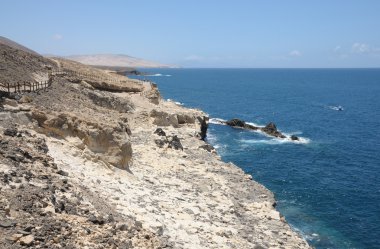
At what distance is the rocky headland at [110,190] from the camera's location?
14570 mm

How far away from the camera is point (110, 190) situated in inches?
821

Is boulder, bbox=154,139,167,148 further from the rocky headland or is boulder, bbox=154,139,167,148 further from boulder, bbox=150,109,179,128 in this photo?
boulder, bbox=150,109,179,128

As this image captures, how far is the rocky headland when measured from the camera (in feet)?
47.8

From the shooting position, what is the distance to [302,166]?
165 feet

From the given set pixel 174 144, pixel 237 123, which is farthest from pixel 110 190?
pixel 237 123

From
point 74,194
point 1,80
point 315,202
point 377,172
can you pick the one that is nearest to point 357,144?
point 377,172

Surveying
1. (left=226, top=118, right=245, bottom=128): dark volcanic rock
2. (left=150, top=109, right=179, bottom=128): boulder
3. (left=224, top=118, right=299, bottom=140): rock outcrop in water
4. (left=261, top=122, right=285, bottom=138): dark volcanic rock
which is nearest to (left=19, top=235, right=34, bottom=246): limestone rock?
(left=150, top=109, right=179, bottom=128): boulder

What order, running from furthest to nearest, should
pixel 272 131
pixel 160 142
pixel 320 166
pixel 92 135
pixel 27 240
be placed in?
pixel 272 131 → pixel 320 166 → pixel 160 142 → pixel 92 135 → pixel 27 240

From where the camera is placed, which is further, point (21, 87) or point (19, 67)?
point (19, 67)

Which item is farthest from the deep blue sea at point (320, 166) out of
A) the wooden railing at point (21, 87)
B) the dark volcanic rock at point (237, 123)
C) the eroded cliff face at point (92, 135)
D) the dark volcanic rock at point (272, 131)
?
the wooden railing at point (21, 87)

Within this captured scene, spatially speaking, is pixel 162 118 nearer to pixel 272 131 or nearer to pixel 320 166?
pixel 320 166

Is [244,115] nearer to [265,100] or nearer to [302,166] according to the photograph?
[265,100]

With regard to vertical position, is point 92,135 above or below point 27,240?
above

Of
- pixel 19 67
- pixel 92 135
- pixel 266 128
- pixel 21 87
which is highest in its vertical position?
pixel 19 67
